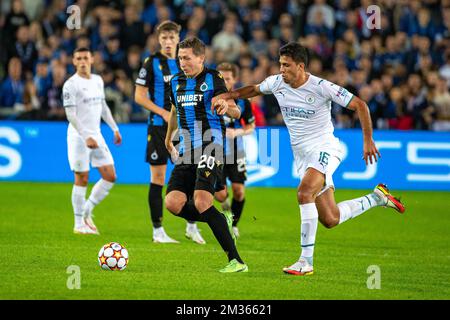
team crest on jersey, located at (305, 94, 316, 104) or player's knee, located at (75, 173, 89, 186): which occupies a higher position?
team crest on jersey, located at (305, 94, 316, 104)

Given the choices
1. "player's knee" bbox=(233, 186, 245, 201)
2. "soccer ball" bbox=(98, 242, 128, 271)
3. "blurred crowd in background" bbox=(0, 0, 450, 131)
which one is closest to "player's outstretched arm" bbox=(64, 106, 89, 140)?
"player's knee" bbox=(233, 186, 245, 201)

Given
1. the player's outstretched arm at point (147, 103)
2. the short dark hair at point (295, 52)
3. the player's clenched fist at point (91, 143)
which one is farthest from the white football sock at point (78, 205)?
the short dark hair at point (295, 52)

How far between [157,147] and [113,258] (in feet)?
8.87

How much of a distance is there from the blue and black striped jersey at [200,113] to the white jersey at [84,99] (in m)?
2.95

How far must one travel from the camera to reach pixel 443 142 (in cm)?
1733

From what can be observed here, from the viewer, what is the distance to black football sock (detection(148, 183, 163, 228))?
35.9 ft

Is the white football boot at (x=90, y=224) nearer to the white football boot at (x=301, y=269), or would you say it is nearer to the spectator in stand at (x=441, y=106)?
the white football boot at (x=301, y=269)

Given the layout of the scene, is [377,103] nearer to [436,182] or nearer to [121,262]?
[436,182]

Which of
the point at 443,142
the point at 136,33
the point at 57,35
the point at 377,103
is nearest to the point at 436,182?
the point at 443,142

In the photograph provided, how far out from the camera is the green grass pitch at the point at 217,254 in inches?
302

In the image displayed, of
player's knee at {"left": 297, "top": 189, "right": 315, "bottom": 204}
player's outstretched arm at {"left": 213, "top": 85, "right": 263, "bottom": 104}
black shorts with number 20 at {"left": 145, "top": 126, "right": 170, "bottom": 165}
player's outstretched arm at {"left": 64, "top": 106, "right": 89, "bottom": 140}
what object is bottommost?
player's knee at {"left": 297, "top": 189, "right": 315, "bottom": 204}

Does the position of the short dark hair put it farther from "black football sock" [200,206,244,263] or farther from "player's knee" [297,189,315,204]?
"black football sock" [200,206,244,263]

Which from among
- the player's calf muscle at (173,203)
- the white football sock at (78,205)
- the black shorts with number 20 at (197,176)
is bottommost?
the white football sock at (78,205)

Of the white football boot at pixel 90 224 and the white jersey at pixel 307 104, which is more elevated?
the white jersey at pixel 307 104
